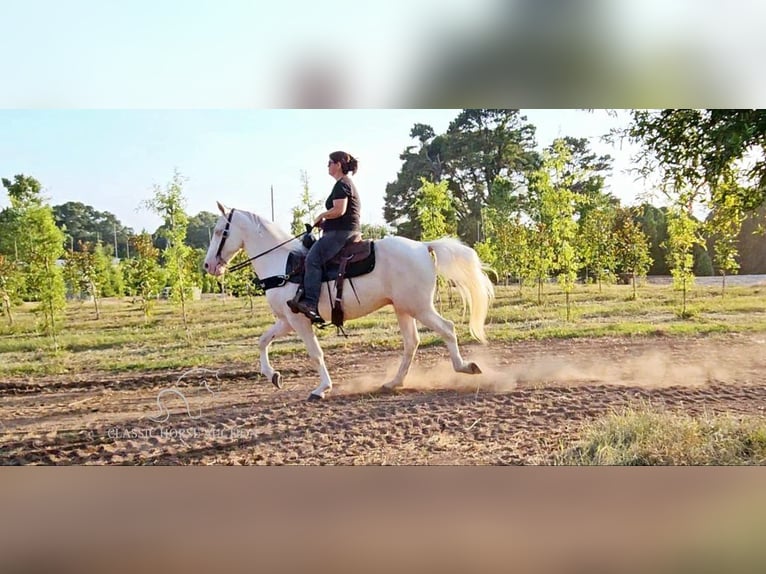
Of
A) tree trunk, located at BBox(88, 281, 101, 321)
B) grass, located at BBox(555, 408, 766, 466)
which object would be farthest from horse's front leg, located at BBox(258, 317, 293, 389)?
grass, located at BBox(555, 408, 766, 466)

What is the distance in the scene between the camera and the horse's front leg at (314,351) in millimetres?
5215

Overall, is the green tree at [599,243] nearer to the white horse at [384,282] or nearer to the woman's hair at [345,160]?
the white horse at [384,282]

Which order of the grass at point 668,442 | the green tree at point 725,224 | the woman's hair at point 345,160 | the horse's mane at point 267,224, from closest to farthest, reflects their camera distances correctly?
1. the grass at point 668,442
2. the woman's hair at point 345,160
3. the horse's mane at point 267,224
4. the green tree at point 725,224

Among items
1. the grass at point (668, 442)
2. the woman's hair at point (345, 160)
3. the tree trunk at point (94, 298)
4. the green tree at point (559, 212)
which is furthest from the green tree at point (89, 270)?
the grass at point (668, 442)

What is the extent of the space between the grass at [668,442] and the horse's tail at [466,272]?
1.25 metres

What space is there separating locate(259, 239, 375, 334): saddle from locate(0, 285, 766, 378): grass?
0.91ft

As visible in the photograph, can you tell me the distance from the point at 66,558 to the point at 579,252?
441 centimetres

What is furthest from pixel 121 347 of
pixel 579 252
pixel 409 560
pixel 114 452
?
pixel 579 252

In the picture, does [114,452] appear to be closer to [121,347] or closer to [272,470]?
[121,347]

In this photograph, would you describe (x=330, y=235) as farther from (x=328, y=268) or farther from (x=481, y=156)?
(x=481, y=156)

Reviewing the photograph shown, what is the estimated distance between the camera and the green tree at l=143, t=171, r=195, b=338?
5309 mm

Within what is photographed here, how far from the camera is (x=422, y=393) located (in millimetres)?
5246

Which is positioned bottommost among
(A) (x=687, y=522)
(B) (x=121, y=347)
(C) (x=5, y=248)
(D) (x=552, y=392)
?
(A) (x=687, y=522)

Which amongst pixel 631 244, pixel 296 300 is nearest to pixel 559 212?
pixel 631 244
